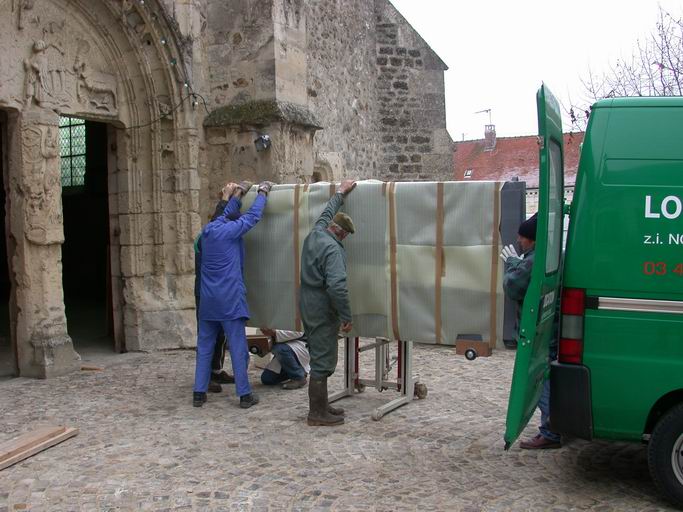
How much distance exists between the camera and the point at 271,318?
655 cm

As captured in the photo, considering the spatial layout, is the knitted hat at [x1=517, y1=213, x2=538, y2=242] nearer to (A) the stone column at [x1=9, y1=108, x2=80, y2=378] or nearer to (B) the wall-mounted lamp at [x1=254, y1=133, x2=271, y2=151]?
(B) the wall-mounted lamp at [x1=254, y1=133, x2=271, y2=151]

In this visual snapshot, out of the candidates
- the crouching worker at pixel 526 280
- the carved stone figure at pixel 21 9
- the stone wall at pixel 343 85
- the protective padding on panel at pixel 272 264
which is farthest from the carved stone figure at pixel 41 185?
the stone wall at pixel 343 85

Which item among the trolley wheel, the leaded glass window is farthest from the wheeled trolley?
the leaded glass window

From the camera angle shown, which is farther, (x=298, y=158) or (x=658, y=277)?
(x=298, y=158)

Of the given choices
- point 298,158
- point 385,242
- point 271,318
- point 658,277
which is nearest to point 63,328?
point 271,318

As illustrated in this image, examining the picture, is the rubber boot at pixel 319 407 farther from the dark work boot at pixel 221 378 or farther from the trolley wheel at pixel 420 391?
the dark work boot at pixel 221 378

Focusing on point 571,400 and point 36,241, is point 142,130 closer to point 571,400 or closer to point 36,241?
point 36,241

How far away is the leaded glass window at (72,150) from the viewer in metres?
13.7

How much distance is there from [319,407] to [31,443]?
207 centimetres

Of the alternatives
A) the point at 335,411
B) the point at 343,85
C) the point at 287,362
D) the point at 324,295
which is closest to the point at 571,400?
the point at 324,295

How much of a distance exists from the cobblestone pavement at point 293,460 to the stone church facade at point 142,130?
1.72 metres

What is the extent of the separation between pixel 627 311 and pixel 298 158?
5.90 metres

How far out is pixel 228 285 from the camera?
638cm

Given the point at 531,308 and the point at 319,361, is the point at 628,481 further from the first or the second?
the point at 319,361
